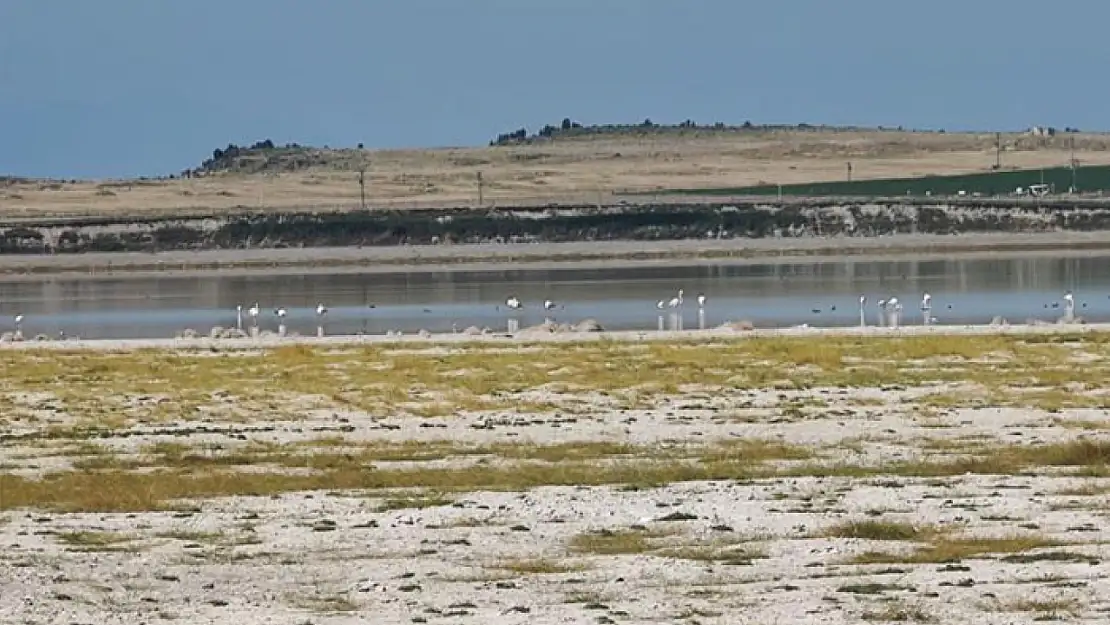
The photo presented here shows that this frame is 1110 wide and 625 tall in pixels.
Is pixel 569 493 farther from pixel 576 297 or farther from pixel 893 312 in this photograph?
pixel 576 297

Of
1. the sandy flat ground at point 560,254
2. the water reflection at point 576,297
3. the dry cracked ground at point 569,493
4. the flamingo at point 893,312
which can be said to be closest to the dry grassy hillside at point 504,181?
the sandy flat ground at point 560,254

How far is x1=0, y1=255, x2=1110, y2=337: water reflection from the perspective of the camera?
56.2 m

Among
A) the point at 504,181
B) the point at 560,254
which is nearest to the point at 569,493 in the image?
the point at 560,254

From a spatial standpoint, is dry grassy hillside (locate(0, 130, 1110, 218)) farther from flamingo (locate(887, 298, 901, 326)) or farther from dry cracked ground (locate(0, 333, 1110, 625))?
dry cracked ground (locate(0, 333, 1110, 625))

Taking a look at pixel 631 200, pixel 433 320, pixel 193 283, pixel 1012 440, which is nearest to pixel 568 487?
pixel 1012 440

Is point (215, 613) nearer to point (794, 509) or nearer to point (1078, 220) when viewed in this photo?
point (794, 509)

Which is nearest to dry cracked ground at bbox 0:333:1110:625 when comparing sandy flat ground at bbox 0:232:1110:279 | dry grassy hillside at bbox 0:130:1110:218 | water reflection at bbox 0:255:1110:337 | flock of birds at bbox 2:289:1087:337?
flock of birds at bbox 2:289:1087:337

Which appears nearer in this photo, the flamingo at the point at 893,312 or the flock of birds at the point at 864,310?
the flamingo at the point at 893,312

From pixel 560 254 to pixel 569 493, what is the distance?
83.9 meters

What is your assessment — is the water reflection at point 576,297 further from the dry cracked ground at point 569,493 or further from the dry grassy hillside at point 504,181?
the dry grassy hillside at point 504,181

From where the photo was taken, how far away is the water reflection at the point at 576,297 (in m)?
56.2

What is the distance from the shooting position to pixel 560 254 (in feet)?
343

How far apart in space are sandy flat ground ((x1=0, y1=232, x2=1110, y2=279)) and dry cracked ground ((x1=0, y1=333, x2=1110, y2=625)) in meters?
60.8

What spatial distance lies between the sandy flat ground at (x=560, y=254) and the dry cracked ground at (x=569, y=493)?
6081 centimetres
